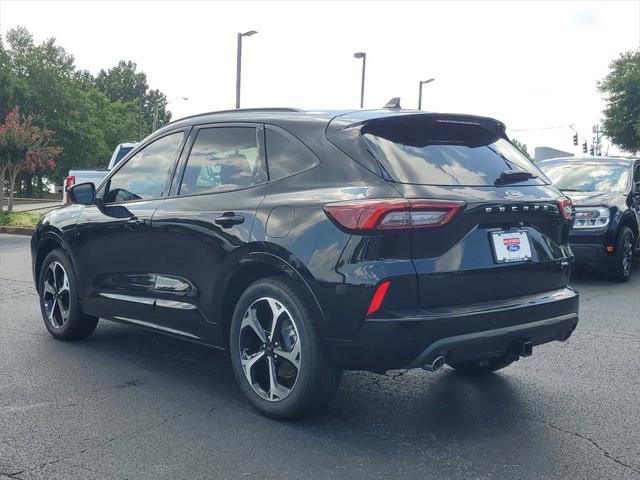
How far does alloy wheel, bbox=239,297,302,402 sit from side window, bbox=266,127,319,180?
0.74 metres

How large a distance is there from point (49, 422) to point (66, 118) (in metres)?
55.6

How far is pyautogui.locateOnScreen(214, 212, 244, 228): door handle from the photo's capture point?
4.23m

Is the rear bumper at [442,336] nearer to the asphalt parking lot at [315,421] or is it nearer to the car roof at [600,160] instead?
the asphalt parking lot at [315,421]

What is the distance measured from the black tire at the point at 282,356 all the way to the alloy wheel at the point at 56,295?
225 centimetres

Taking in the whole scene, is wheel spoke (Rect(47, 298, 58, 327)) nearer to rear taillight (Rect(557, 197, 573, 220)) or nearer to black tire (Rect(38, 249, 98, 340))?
black tire (Rect(38, 249, 98, 340))

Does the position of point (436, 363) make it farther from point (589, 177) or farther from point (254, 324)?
point (589, 177)

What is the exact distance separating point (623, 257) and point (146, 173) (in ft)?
22.1

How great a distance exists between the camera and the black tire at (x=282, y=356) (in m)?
3.82

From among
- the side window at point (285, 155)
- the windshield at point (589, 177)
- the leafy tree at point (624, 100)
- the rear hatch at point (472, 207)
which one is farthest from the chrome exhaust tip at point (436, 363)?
the leafy tree at point (624, 100)

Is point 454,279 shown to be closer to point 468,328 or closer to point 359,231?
point 468,328

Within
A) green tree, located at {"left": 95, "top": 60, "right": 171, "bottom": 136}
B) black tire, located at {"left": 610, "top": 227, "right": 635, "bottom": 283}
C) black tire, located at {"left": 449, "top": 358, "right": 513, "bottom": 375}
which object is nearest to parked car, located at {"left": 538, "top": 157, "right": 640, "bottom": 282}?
black tire, located at {"left": 610, "top": 227, "right": 635, "bottom": 283}

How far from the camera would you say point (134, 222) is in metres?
5.07

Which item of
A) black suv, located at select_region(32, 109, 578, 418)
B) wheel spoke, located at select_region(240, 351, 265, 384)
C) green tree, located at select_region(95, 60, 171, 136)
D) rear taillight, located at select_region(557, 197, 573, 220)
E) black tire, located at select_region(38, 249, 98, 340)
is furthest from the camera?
green tree, located at select_region(95, 60, 171, 136)

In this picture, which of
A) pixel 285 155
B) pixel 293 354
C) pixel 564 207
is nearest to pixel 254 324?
pixel 293 354
